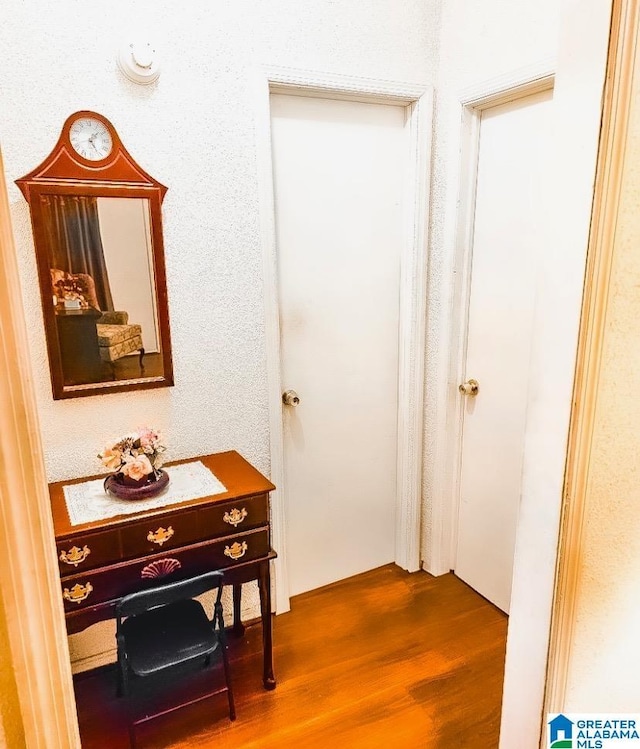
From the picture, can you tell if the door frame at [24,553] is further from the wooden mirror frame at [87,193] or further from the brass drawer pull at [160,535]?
the wooden mirror frame at [87,193]

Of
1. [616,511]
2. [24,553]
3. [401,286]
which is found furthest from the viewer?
[401,286]

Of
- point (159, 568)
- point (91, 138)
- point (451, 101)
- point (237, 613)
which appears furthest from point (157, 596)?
point (451, 101)

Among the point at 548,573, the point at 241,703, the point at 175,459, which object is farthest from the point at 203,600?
the point at 548,573

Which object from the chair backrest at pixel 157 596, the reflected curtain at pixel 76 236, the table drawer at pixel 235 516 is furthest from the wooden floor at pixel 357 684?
the reflected curtain at pixel 76 236

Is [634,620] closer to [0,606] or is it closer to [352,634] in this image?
[0,606]

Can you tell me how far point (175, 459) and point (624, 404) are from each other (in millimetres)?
1597

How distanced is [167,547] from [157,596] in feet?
0.50

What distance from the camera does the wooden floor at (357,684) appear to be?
6.05 feet

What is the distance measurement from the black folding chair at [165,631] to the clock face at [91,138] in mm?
1399

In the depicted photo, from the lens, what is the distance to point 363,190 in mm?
2340

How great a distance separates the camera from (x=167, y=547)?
1.76 meters

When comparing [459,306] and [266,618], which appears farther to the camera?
[459,306]

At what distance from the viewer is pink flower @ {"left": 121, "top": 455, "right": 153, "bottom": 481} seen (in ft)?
5.69

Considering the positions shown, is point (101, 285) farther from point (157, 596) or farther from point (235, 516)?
point (157, 596)
